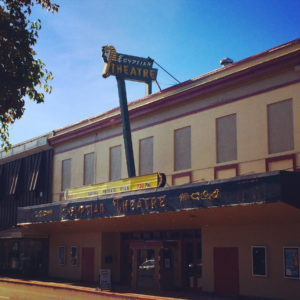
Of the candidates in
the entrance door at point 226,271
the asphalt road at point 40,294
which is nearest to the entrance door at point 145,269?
the asphalt road at point 40,294

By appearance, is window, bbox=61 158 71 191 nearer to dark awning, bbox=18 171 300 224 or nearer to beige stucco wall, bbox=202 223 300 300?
dark awning, bbox=18 171 300 224

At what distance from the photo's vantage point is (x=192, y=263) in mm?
24078

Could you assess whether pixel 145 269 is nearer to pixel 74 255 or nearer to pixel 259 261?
pixel 74 255

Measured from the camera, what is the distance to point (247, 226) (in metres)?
20.6

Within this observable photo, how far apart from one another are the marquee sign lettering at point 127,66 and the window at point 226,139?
24.1 feet

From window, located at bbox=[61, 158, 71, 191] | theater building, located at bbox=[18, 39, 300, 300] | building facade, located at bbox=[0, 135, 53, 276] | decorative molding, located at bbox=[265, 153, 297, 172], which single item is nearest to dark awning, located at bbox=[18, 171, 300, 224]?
theater building, located at bbox=[18, 39, 300, 300]

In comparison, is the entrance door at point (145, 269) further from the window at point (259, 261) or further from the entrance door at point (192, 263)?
the window at point (259, 261)

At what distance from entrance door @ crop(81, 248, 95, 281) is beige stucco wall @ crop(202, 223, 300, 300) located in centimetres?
967

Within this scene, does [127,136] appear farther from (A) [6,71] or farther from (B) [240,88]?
(A) [6,71]

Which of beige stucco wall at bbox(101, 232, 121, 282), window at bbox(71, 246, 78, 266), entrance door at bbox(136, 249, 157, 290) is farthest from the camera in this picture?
window at bbox(71, 246, 78, 266)

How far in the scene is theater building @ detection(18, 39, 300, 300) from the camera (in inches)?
733

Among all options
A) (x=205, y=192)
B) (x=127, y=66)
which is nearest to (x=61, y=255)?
(x=127, y=66)

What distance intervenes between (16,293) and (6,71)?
13.4 m

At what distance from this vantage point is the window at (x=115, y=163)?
28.6 m
